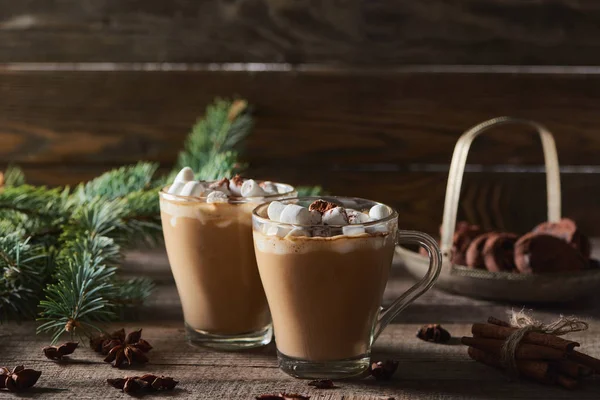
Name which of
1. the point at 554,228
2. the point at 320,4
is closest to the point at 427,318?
the point at 554,228

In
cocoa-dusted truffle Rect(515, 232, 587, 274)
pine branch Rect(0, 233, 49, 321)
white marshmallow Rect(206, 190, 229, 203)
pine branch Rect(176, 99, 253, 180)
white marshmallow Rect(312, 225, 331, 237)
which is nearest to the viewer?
white marshmallow Rect(312, 225, 331, 237)

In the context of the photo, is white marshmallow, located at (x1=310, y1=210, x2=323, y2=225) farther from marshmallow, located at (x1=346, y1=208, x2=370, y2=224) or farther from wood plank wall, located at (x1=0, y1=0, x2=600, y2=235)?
wood plank wall, located at (x1=0, y1=0, x2=600, y2=235)

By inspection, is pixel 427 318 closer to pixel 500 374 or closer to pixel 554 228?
pixel 500 374

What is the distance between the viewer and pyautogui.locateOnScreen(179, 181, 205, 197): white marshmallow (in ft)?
3.85

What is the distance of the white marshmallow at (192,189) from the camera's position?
3.85ft

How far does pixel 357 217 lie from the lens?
1081 millimetres

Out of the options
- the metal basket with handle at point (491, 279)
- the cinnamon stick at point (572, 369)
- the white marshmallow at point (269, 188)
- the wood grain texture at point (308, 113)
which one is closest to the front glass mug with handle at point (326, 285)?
the white marshmallow at point (269, 188)

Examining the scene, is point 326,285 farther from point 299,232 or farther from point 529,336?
point 529,336

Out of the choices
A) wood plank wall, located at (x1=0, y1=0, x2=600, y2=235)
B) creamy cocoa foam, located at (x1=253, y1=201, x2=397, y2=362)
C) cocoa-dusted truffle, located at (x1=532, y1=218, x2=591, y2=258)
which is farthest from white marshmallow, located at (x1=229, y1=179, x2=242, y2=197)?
wood plank wall, located at (x1=0, y1=0, x2=600, y2=235)

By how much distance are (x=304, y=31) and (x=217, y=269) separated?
945mm

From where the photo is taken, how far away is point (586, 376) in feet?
3.62

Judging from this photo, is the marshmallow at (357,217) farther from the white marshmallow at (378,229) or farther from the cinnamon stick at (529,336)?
the cinnamon stick at (529,336)

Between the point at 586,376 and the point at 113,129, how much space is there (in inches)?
53.3

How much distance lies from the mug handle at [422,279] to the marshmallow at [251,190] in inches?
8.7
